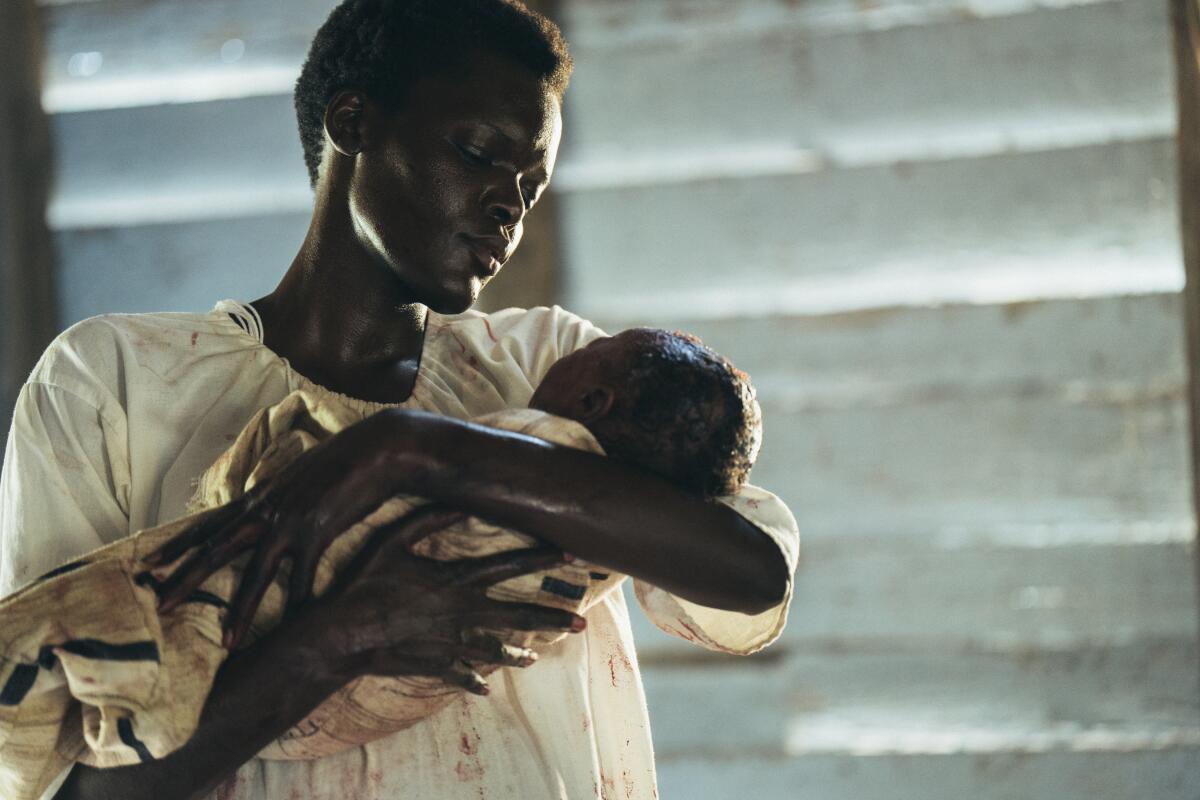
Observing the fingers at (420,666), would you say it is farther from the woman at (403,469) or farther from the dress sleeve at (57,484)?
the dress sleeve at (57,484)

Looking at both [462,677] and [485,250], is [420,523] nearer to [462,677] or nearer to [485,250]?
[462,677]

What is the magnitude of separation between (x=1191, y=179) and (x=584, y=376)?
1.70 meters

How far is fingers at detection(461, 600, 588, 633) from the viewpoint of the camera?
1.17 metres

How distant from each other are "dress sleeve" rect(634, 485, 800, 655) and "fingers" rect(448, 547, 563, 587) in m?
0.16

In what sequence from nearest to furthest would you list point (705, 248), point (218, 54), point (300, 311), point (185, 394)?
point (185, 394) → point (300, 311) → point (705, 248) → point (218, 54)

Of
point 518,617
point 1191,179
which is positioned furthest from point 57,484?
point 1191,179

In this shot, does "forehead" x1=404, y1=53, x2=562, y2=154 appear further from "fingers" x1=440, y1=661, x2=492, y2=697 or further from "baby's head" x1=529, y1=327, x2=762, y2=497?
"fingers" x1=440, y1=661, x2=492, y2=697

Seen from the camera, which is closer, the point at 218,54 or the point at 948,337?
the point at 948,337

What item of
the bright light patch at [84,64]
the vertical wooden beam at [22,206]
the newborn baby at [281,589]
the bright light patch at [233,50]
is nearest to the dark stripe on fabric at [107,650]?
the newborn baby at [281,589]

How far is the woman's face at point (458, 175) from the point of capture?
1.42 m

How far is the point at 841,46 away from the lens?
2674 mm

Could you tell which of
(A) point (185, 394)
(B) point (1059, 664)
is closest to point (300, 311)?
(A) point (185, 394)

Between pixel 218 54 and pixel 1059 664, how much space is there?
7.08ft

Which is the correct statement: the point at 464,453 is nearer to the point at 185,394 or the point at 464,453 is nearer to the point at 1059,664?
the point at 185,394
